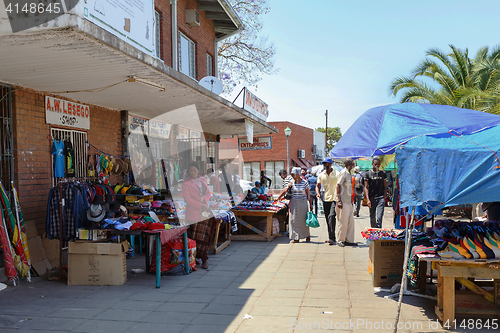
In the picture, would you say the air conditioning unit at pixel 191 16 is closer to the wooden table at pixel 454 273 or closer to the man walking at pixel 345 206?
the man walking at pixel 345 206

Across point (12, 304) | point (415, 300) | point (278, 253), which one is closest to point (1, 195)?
point (12, 304)

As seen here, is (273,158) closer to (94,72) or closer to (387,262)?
(387,262)

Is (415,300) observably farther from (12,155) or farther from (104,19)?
(12,155)

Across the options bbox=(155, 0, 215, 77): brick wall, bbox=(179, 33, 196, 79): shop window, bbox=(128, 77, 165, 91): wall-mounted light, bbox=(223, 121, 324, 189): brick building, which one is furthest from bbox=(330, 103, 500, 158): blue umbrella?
bbox=(223, 121, 324, 189): brick building

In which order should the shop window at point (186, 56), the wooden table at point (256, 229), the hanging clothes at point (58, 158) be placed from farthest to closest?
the shop window at point (186, 56), the wooden table at point (256, 229), the hanging clothes at point (58, 158)

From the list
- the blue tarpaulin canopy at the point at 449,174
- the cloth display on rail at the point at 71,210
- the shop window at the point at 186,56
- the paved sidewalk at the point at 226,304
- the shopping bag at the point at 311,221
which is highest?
the shop window at the point at 186,56

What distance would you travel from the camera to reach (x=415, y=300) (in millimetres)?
5242

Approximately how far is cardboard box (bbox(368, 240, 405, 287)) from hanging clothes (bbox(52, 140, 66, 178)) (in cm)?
574

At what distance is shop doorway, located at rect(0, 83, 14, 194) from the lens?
245 inches

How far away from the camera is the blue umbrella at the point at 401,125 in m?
4.72

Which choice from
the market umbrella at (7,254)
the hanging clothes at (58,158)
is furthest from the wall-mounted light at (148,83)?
the market umbrella at (7,254)

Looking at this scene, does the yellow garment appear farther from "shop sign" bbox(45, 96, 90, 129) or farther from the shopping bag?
"shop sign" bbox(45, 96, 90, 129)

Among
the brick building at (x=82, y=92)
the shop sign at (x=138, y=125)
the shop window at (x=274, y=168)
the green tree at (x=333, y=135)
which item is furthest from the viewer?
the green tree at (x=333, y=135)

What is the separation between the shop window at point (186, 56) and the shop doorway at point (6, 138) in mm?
7115
